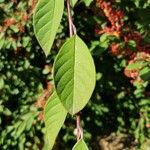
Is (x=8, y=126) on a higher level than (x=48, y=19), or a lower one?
lower

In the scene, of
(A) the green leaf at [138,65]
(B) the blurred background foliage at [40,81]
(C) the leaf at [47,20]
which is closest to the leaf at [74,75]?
(C) the leaf at [47,20]

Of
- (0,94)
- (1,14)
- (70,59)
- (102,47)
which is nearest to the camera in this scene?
(70,59)

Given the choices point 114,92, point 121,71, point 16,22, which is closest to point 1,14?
point 16,22

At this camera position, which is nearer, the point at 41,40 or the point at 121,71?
the point at 41,40

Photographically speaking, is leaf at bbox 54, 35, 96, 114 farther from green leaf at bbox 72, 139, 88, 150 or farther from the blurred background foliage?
the blurred background foliage

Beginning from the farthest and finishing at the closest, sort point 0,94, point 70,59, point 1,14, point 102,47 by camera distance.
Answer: point 0,94
point 1,14
point 102,47
point 70,59

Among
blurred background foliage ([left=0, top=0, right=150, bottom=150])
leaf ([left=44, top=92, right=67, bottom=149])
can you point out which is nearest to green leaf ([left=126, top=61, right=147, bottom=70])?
blurred background foliage ([left=0, top=0, right=150, bottom=150])

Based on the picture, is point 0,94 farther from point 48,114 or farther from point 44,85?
point 48,114
